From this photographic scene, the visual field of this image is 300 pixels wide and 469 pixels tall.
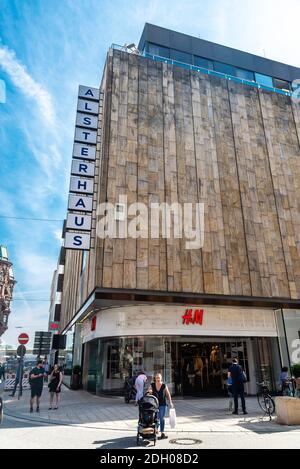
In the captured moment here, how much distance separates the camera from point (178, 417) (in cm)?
1159

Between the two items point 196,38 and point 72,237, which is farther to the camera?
point 196,38

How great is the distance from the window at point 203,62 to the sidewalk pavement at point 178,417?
74.0 feet

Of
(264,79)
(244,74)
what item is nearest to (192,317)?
(244,74)

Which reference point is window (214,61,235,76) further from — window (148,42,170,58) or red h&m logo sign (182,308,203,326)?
red h&m logo sign (182,308,203,326)

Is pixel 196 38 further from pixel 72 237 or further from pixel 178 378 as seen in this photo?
pixel 178 378

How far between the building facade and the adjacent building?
251 feet

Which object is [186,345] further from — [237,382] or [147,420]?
[147,420]

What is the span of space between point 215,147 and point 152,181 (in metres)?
5.21

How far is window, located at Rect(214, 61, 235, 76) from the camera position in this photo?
2483 cm

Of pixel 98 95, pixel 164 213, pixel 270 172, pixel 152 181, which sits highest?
pixel 98 95

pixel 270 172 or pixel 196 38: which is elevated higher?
pixel 196 38
